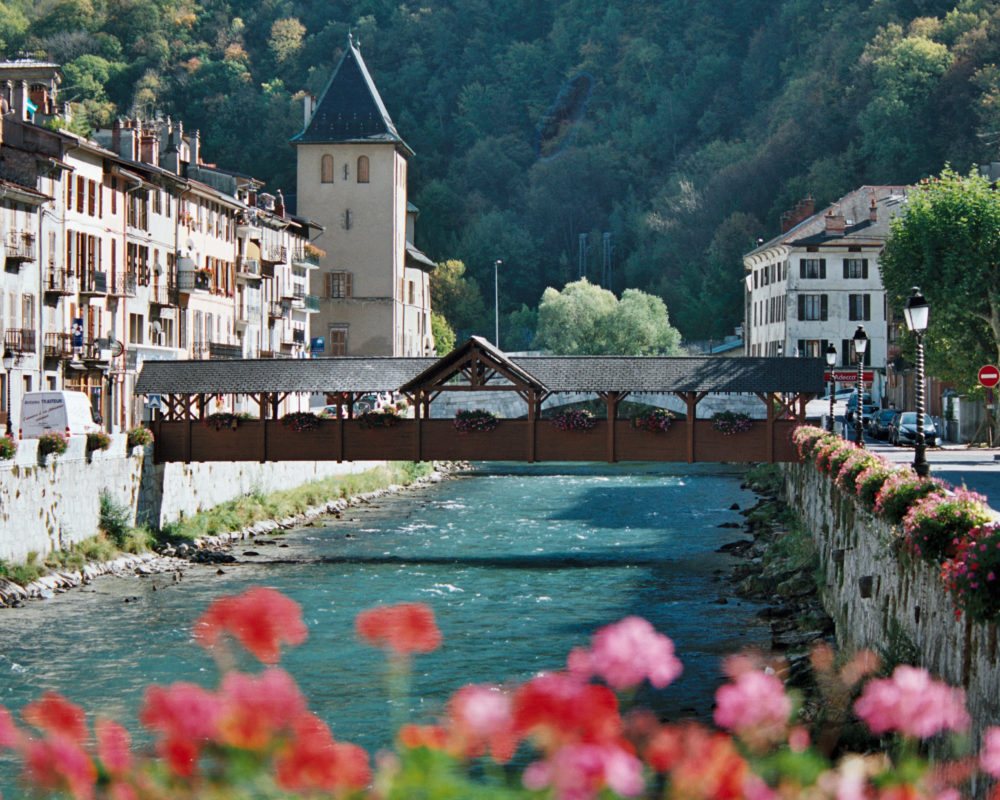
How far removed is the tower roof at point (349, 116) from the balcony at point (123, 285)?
27.7 m

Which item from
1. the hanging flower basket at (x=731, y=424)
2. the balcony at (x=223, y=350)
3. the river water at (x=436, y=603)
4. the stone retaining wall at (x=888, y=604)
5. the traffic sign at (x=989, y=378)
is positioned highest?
the balcony at (x=223, y=350)

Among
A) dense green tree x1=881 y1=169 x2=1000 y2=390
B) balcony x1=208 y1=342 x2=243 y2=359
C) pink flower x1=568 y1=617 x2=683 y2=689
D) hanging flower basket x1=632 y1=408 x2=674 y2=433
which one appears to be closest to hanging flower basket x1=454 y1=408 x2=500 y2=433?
hanging flower basket x1=632 y1=408 x2=674 y2=433

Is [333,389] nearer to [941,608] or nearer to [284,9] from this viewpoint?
[941,608]

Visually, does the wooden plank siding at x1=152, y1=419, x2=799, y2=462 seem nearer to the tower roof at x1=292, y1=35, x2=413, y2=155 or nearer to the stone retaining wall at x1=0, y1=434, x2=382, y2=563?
the stone retaining wall at x1=0, y1=434, x2=382, y2=563

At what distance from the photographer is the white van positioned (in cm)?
3158

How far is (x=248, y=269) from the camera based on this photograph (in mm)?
55781

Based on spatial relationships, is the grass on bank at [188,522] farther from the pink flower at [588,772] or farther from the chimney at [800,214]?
the chimney at [800,214]

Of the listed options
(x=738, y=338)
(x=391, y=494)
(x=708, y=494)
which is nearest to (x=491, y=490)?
(x=391, y=494)

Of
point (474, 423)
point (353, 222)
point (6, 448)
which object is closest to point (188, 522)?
point (474, 423)

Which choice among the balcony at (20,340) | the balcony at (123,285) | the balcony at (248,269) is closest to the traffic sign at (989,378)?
the balcony at (20,340)

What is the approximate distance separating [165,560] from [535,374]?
9502mm

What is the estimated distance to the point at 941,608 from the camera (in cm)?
1187

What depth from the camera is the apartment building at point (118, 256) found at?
124ft

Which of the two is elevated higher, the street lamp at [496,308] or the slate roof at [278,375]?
the street lamp at [496,308]
